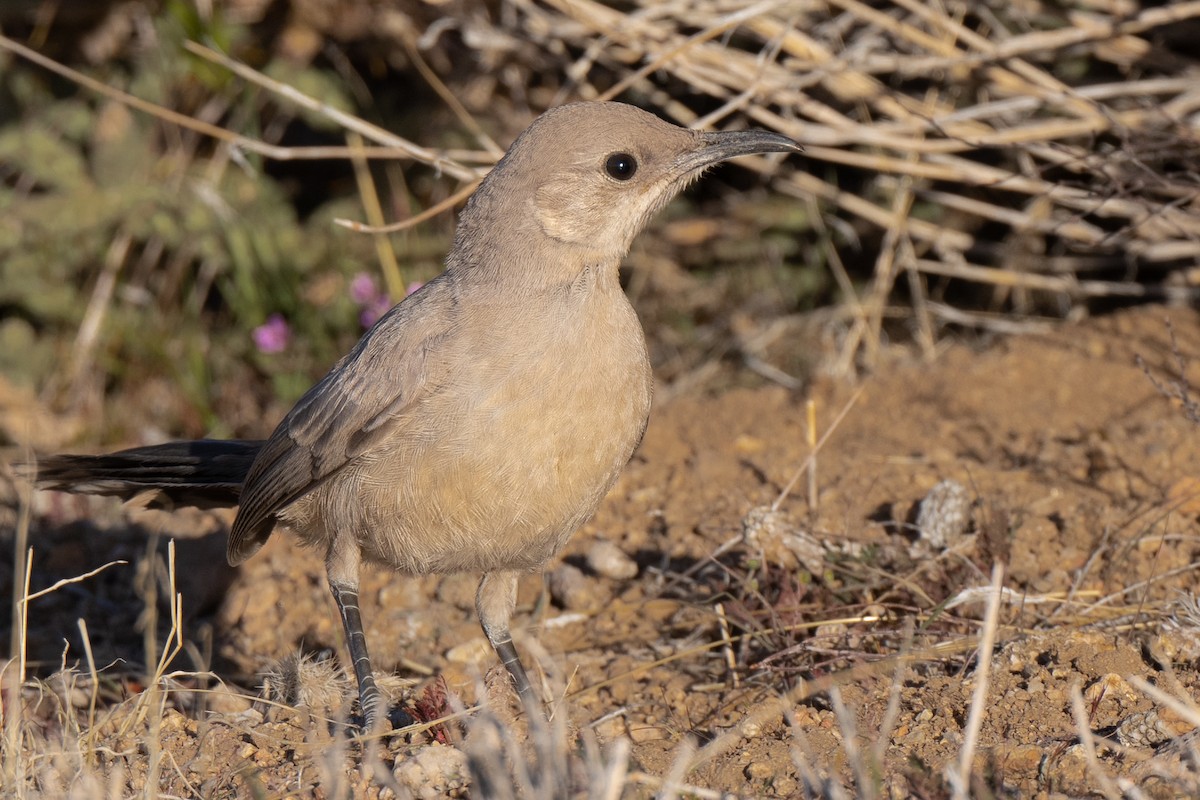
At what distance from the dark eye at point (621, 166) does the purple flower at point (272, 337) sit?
324cm

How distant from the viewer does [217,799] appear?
12.2ft

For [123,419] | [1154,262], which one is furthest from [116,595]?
[1154,262]

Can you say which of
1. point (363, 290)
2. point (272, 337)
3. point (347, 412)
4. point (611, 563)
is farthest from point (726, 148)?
point (272, 337)

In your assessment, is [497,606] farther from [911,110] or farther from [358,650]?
[911,110]

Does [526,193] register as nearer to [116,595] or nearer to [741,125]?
[741,125]

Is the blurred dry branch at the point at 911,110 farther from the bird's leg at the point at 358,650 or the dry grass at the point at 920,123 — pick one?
the bird's leg at the point at 358,650

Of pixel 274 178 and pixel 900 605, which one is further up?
pixel 274 178

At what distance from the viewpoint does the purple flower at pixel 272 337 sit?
7.06 m

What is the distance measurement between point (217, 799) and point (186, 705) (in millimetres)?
920

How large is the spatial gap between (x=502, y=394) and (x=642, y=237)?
377 centimetres

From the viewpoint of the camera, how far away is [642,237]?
7605 mm

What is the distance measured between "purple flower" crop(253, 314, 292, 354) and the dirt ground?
3.52 feet

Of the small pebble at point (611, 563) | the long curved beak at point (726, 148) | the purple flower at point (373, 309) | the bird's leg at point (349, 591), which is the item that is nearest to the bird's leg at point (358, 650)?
the bird's leg at point (349, 591)

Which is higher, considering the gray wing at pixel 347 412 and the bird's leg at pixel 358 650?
the gray wing at pixel 347 412
